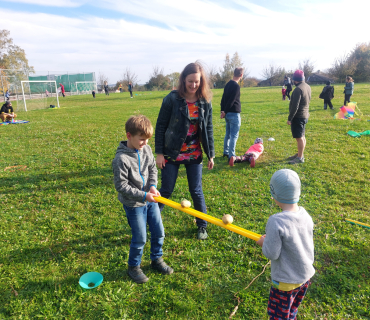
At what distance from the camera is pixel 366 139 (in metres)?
8.65

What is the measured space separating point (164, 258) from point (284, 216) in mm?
2101

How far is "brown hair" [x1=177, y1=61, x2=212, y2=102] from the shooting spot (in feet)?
10.6

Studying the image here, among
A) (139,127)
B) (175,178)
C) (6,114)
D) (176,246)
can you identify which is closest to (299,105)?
(175,178)

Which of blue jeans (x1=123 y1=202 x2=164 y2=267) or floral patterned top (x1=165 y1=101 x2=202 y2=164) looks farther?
floral patterned top (x1=165 y1=101 x2=202 y2=164)

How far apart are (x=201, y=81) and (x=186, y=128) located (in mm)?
662

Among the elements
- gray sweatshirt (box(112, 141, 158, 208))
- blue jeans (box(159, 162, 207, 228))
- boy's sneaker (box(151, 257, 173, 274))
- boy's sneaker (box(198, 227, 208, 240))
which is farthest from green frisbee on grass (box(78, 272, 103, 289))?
boy's sneaker (box(198, 227, 208, 240))

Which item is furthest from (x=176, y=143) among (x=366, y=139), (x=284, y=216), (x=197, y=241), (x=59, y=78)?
(x=59, y=78)

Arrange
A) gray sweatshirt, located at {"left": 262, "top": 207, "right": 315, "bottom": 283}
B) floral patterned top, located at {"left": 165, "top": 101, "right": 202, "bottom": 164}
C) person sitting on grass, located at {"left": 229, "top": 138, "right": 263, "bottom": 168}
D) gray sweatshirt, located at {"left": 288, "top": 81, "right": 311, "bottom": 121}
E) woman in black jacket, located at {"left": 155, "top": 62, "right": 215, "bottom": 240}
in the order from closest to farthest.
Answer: gray sweatshirt, located at {"left": 262, "top": 207, "right": 315, "bottom": 283} → woman in black jacket, located at {"left": 155, "top": 62, "right": 215, "bottom": 240} → floral patterned top, located at {"left": 165, "top": 101, "right": 202, "bottom": 164} → gray sweatshirt, located at {"left": 288, "top": 81, "right": 311, "bottom": 121} → person sitting on grass, located at {"left": 229, "top": 138, "right": 263, "bottom": 168}

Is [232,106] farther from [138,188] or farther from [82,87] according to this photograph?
[82,87]

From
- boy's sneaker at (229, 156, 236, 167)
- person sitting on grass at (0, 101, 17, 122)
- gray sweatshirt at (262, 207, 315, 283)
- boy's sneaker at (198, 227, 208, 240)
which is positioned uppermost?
person sitting on grass at (0, 101, 17, 122)

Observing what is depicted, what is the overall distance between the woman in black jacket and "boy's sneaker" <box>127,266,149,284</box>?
1.06 meters

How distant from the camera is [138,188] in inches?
116

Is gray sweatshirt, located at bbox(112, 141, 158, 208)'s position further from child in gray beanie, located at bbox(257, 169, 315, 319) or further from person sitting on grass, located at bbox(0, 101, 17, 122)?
person sitting on grass, located at bbox(0, 101, 17, 122)

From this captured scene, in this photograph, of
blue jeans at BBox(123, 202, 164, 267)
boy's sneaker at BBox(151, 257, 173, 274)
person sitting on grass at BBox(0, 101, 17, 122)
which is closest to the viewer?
blue jeans at BBox(123, 202, 164, 267)
